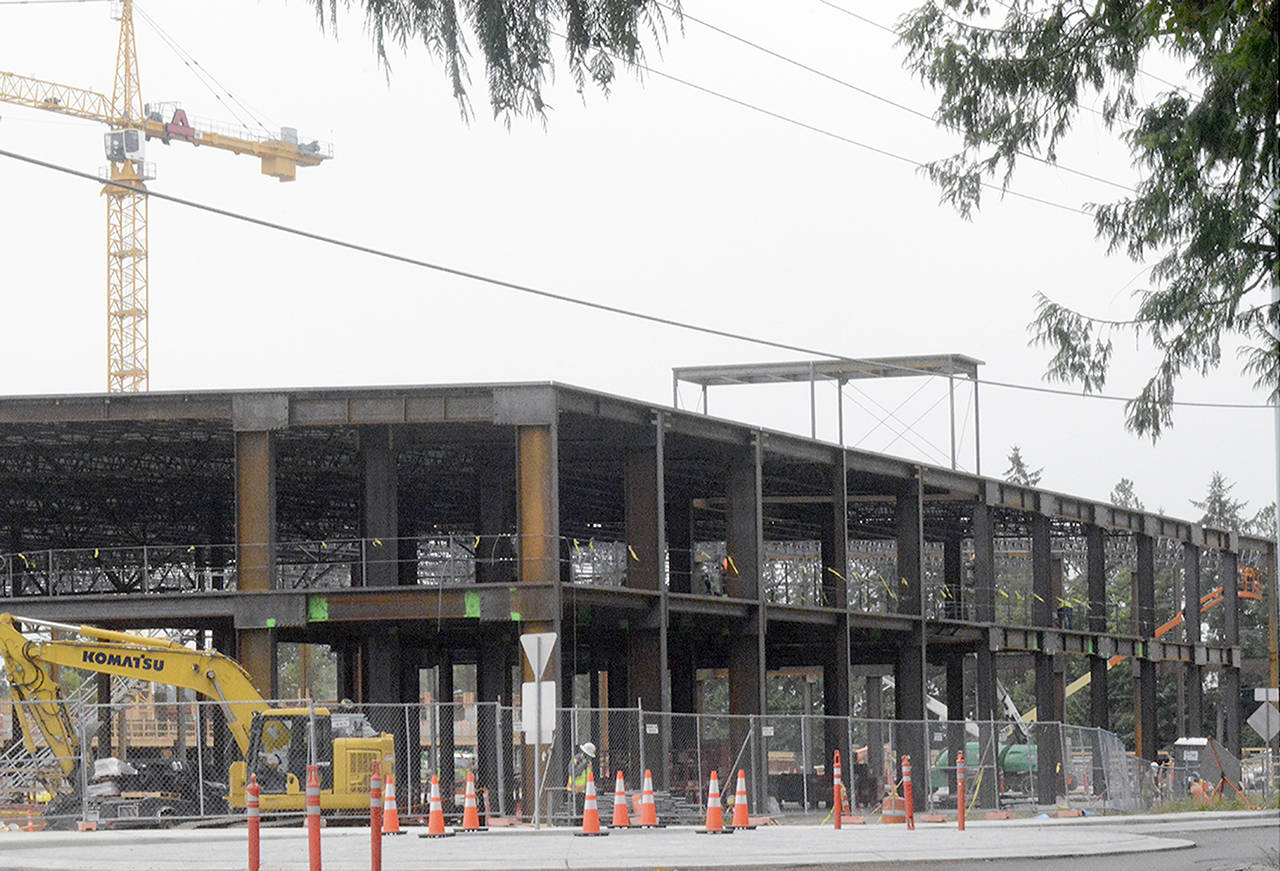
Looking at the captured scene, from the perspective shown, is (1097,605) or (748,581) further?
(1097,605)

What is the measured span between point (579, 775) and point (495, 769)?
3738 millimetres

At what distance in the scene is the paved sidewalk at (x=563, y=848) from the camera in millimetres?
19188

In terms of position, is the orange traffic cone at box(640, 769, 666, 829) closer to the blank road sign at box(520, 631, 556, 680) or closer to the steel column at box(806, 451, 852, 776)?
the blank road sign at box(520, 631, 556, 680)

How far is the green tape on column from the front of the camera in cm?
3744

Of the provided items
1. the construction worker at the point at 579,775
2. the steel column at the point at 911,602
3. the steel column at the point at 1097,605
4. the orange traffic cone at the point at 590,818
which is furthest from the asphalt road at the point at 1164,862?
the steel column at the point at 1097,605

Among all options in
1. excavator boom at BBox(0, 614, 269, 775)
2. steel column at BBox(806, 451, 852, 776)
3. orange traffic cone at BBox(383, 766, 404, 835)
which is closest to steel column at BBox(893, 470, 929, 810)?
steel column at BBox(806, 451, 852, 776)

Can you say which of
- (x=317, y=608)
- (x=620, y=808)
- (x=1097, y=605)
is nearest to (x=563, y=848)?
(x=620, y=808)

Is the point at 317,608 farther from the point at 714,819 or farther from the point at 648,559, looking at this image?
the point at 714,819

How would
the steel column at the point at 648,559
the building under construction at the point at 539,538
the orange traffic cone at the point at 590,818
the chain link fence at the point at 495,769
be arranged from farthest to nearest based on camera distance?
the steel column at the point at 648,559 → the building under construction at the point at 539,538 → the chain link fence at the point at 495,769 → the orange traffic cone at the point at 590,818

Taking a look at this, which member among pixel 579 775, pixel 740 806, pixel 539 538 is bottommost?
pixel 579 775

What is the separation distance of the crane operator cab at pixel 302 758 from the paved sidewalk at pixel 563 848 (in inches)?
138

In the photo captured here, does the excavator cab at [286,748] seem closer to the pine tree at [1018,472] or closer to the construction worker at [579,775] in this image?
the construction worker at [579,775]

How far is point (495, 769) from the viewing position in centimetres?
4003

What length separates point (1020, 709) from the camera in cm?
11525
